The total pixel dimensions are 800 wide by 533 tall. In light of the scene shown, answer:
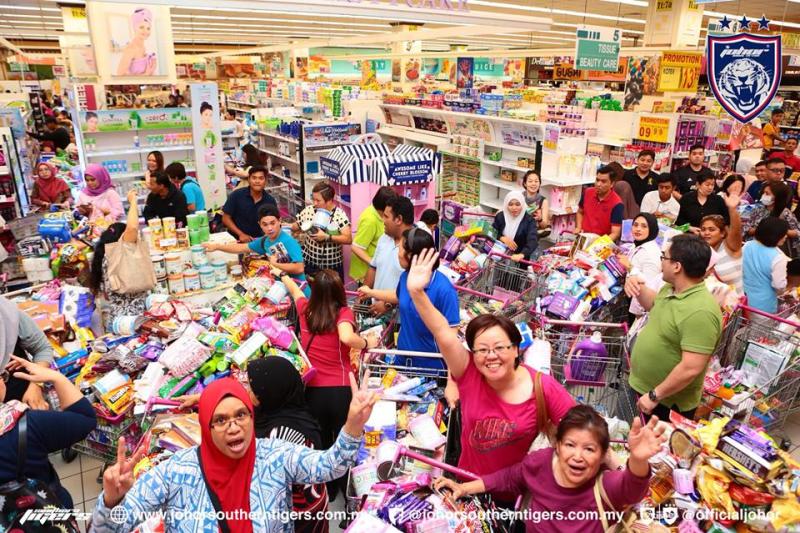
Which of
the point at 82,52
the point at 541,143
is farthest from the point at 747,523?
the point at 82,52

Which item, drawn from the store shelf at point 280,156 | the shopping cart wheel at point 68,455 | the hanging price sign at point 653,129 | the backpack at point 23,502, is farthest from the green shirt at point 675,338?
the store shelf at point 280,156

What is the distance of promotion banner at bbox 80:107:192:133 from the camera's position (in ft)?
27.2

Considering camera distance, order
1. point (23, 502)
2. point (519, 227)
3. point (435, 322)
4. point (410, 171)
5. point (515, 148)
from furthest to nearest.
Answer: point (515, 148)
point (410, 171)
point (519, 227)
point (435, 322)
point (23, 502)

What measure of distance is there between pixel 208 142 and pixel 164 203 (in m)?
3.52

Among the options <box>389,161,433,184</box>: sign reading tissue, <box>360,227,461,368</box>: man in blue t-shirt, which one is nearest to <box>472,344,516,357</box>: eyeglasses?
<box>360,227,461,368</box>: man in blue t-shirt

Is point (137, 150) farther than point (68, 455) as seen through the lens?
Yes

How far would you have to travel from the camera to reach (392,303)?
4137mm

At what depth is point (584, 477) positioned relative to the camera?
2016mm

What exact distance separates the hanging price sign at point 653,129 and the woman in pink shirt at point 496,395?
852 cm

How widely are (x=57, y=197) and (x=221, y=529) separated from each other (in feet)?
26.0

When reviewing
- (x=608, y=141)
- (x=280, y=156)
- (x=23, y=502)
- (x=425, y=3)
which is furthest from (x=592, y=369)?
(x=280, y=156)

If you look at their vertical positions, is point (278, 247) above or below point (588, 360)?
above

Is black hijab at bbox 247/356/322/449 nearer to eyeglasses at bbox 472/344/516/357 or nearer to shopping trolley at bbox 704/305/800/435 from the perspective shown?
eyeglasses at bbox 472/344/516/357

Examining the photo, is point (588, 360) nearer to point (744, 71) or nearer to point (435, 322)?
point (435, 322)
